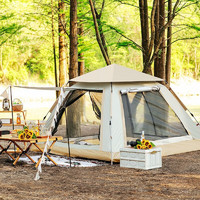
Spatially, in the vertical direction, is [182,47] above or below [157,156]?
above

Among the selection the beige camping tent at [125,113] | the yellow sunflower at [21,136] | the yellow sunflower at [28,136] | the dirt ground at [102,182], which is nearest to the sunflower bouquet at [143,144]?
the dirt ground at [102,182]

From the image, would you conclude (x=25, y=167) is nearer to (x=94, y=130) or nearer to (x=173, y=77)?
(x=94, y=130)

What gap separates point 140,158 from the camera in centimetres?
762

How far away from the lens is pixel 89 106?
32.7 feet

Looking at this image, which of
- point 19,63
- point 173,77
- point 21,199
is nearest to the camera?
point 21,199

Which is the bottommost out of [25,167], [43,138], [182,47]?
[25,167]

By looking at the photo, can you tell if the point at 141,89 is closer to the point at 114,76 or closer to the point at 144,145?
the point at 114,76

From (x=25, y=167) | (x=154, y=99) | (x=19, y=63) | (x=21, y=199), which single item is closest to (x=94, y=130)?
(x=154, y=99)

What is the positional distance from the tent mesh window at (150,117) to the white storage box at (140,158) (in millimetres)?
829

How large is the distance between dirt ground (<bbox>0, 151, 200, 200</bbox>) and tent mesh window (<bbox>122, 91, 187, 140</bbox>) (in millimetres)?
895

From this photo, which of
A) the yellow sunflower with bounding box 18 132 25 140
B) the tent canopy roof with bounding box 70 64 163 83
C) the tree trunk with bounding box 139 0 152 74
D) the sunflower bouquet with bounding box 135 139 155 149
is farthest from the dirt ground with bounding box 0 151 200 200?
the tree trunk with bounding box 139 0 152 74

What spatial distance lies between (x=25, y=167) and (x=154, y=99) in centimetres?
290

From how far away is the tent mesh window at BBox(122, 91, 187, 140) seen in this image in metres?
8.70

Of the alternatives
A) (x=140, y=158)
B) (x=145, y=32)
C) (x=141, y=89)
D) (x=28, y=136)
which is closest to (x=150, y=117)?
(x=141, y=89)
